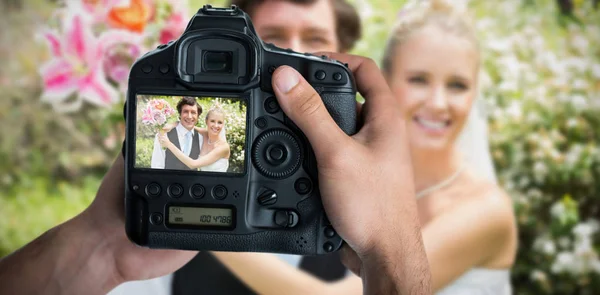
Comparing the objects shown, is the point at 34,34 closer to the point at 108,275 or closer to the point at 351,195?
the point at 108,275

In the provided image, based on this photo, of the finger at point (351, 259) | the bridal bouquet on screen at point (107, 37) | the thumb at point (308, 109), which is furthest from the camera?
the bridal bouquet on screen at point (107, 37)

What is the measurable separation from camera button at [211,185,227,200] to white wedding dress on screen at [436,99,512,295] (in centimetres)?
76

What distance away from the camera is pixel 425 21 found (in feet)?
4.28

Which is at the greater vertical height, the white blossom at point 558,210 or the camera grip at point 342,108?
the camera grip at point 342,108

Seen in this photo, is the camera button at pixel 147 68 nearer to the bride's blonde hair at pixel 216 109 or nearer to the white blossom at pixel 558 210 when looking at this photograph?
the bride's blonde hair at pixel 216 109

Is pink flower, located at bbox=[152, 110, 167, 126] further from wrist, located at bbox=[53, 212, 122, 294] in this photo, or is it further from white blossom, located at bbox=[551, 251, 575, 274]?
white blossom, located at bbox=[551, 251, 575, 274]

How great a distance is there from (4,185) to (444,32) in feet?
3.24

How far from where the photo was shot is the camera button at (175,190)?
670 millimetres

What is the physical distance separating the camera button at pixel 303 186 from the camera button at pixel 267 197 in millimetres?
25

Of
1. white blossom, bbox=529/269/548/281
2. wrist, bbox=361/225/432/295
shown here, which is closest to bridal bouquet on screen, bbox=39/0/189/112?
wrist, bbox=361/225/432/295

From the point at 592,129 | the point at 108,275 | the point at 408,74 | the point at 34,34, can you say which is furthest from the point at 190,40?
the point at 592,129

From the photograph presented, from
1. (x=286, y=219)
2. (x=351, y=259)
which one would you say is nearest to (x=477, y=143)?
(x=351, y=259)

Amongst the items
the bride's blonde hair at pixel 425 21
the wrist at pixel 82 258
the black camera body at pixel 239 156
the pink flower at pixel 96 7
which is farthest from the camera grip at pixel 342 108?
the pink flower at pixel 96 7

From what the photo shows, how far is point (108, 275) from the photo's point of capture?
2.68 ft
